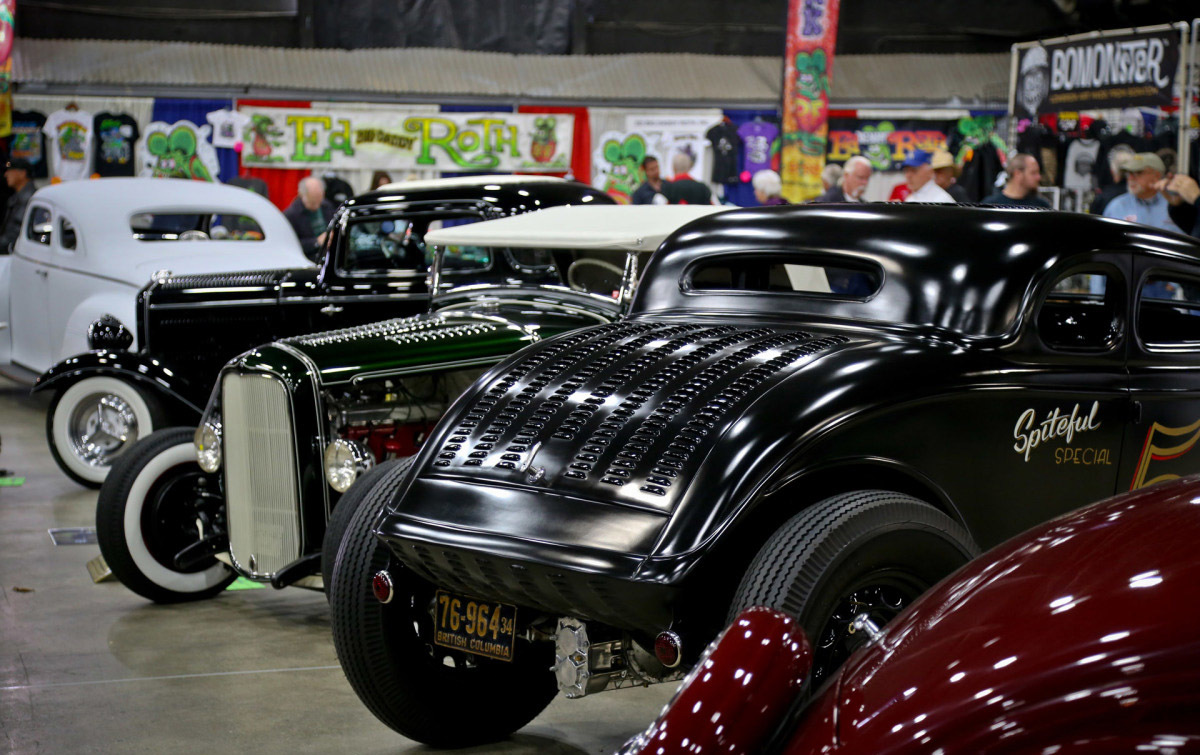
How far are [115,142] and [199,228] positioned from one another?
6015 mm

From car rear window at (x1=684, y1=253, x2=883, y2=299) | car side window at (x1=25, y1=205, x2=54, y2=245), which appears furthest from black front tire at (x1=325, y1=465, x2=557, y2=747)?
car side window at (x1=25, y1=205, x2=54, y2=245)

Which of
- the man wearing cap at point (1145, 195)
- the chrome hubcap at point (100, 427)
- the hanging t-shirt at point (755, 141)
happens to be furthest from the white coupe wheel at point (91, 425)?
the hanging t-shirt at point (755, 141)

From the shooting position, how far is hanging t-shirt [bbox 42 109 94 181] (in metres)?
15.4

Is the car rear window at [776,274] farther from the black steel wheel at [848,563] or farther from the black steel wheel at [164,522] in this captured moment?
the black steel wheel at [164,522]

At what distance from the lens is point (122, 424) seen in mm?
7832

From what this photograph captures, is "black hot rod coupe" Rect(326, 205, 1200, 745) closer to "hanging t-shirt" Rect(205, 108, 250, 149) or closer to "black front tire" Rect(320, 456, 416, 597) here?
"black front tire" Rect(320, 456, 416, 597)

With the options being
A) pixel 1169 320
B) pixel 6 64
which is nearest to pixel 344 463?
pixel 1169 320

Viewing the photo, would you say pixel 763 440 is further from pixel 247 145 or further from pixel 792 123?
pixel 247 145

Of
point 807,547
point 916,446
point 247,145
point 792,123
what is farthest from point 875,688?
point 247,145

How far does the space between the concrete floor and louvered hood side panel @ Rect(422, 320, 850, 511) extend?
3.39ft

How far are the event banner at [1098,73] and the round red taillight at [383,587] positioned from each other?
27.6 ft

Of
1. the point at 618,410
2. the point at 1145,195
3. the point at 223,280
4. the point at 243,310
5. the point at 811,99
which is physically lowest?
the point at 243,310

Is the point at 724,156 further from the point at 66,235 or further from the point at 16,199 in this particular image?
the point at 66,235

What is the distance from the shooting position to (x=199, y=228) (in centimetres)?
1036
